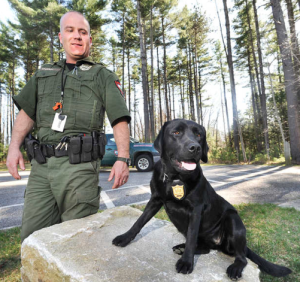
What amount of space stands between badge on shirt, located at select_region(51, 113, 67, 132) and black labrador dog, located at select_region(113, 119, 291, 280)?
0.93 m

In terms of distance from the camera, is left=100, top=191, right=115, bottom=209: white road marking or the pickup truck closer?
left=100, top=191, right=115, bottom=209: white road marking

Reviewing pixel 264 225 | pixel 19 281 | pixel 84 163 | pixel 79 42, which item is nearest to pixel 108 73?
pixel 79 42

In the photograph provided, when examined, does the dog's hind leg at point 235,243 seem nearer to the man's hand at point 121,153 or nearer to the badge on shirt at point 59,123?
the man's hand at point 121,153

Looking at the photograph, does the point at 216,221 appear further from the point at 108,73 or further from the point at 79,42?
the point at 79,42

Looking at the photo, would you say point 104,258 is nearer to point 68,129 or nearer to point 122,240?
point 122,240

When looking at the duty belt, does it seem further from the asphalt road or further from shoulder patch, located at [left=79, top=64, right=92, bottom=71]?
the asphalt road

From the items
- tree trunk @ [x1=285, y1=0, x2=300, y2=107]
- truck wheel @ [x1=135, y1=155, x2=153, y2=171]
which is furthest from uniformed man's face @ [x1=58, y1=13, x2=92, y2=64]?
tree trunk @ [x1=285, y1=0, x2=300, y2=107]

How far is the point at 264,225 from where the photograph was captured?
330cm

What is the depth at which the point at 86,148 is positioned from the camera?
202 cm

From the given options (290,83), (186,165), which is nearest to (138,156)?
(186,165)

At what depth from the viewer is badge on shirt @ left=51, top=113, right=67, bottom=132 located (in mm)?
2055

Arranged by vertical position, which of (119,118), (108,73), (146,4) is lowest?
(119,118)

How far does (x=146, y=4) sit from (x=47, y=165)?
59.2ft

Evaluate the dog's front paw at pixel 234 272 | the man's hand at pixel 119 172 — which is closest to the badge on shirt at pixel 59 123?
the man's hand at pixel 119 172
